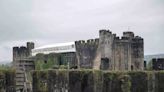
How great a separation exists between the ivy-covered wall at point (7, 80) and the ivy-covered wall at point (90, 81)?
3.13 m

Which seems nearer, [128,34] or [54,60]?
[128,34]

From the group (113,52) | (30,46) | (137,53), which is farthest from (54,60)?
(30,46)

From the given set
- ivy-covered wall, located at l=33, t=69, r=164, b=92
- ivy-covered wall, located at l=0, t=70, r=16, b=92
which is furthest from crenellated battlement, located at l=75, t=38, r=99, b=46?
ivy-covered wall, located at l=0, t=70, r=16, b=92

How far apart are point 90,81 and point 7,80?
11.4m

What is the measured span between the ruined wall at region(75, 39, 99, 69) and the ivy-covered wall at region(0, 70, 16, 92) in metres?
22.9

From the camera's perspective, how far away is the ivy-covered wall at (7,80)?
71.1 m

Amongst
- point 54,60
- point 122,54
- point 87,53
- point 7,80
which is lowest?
point 7,80

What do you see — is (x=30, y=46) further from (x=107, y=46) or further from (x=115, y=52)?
(x=115, y=52)

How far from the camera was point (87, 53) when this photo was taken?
94812 mm

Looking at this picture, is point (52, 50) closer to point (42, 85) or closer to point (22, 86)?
point (22, 86)

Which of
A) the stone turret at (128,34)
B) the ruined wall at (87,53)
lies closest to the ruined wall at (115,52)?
the stone turret at (128,34)

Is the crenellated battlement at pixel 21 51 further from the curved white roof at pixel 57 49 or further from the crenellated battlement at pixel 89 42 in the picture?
the crenellated battlement at pixel 89 42

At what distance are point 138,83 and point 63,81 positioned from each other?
11263 mm

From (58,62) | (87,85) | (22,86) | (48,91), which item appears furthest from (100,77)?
(58,62)
